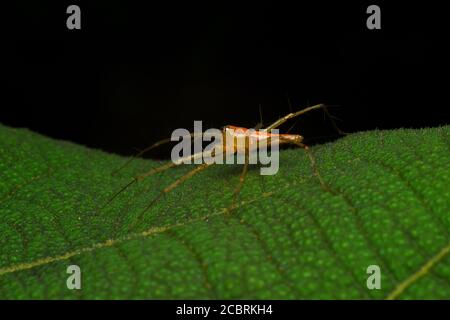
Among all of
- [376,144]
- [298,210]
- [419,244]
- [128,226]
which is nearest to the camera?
[419,244]

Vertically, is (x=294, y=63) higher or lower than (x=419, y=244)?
higher

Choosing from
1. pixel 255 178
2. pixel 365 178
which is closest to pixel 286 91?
pixel 255 178

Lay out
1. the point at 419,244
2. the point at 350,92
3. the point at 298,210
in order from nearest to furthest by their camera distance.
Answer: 1. the point at 419,244
2. the point at 298,210
3. the point at 350,92

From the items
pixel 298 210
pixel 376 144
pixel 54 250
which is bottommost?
pixel 54 250

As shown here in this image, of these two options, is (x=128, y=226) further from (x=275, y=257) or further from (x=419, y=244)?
(x=419, y=244)

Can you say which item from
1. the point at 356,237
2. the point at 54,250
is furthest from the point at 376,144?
the point at 54,250

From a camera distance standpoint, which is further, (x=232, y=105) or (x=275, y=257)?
(x=232, y=105)

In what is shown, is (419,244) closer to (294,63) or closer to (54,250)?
(54,250)
